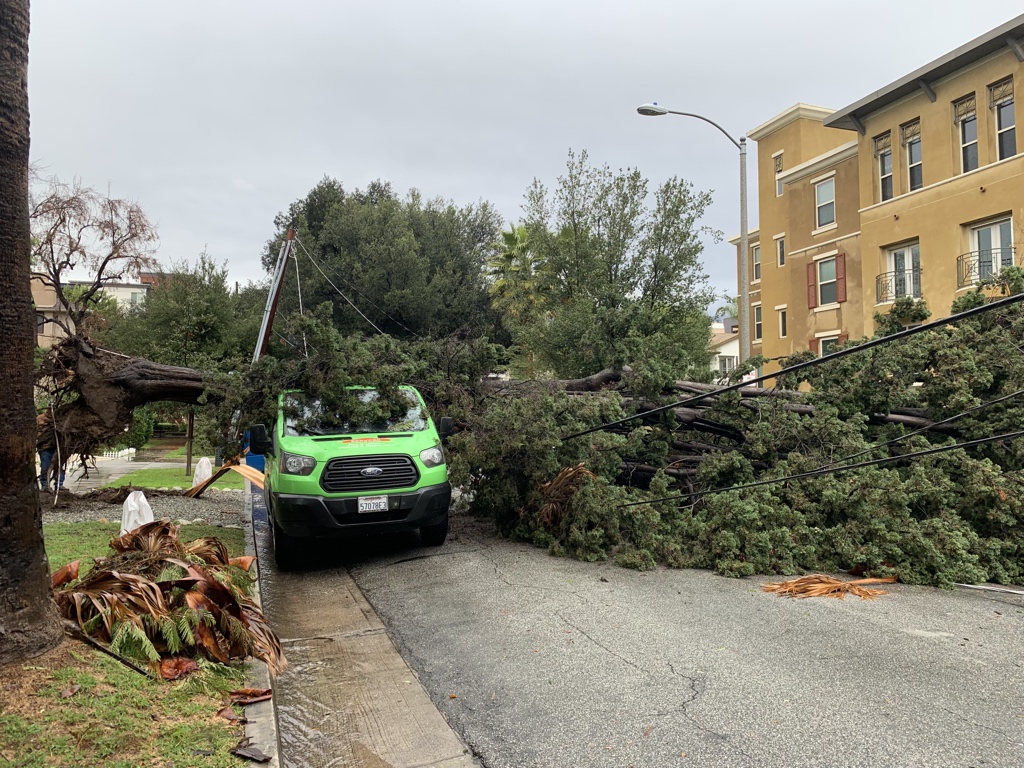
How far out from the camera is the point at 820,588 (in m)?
6.60

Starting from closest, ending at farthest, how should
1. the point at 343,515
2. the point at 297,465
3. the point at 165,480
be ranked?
1. the point at 343,515
2. the point at 297,465
3. the point at 165,480

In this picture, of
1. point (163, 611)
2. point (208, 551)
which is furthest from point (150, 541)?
point (163, 611)

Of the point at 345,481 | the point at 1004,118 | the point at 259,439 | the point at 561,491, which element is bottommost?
the point at 561,491

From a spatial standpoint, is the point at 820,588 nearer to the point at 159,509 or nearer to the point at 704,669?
the point at 704,669

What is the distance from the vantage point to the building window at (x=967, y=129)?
1986 cm

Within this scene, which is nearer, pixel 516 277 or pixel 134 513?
pixel 134 513

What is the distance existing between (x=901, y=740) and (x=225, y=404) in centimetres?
784

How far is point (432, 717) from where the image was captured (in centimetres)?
415

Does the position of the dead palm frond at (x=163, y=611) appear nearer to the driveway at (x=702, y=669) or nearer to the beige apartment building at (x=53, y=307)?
the driveway at (x=702, y=669)

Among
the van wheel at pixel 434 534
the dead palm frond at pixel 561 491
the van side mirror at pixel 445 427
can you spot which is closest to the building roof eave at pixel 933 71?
the dead palm frond at pixel 561 491

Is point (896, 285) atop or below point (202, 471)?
atop

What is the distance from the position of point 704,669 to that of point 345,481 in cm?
422

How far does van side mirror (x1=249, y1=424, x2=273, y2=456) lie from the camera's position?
27.2 feet

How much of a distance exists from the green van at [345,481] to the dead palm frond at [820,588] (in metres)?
3.54
